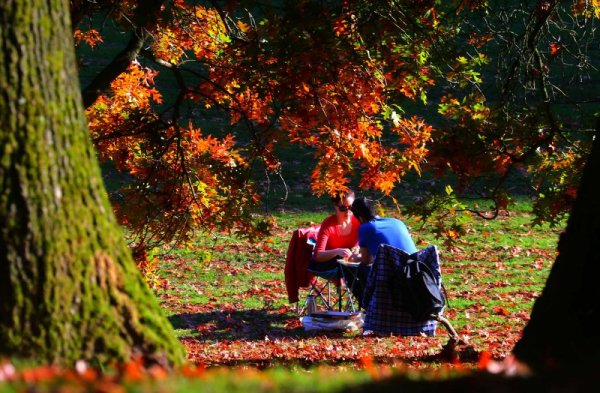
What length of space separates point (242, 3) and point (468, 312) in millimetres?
5359

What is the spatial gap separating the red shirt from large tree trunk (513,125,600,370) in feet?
20.4

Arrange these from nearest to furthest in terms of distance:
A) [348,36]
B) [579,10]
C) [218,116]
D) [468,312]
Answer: [348,36] < [579,10] < [468,312] < [218,116]

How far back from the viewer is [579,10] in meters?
9.48

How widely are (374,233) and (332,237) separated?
1.29m

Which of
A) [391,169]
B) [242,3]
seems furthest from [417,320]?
[242,3]

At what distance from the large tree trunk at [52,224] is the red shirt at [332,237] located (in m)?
6.49

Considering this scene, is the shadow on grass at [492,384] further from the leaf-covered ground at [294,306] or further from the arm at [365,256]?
the arm at [365,256]

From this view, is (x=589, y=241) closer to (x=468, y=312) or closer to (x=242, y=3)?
(x=242, y=3)

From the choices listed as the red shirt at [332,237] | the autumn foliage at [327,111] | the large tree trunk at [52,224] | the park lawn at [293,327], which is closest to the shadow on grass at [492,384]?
the park lawn at [293,327]

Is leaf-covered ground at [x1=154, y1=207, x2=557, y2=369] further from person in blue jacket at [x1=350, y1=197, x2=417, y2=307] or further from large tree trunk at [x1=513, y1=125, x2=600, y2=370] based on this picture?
large tree trunk at [x1=513, y1=125, x2=600, y2=370]

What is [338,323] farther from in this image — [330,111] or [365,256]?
[330,111]

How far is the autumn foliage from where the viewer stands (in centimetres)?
747

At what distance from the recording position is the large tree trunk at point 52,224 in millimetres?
3416

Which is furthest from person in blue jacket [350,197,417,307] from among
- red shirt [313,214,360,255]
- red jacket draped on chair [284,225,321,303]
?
red jacket draped on chair [284,225,321,303]
